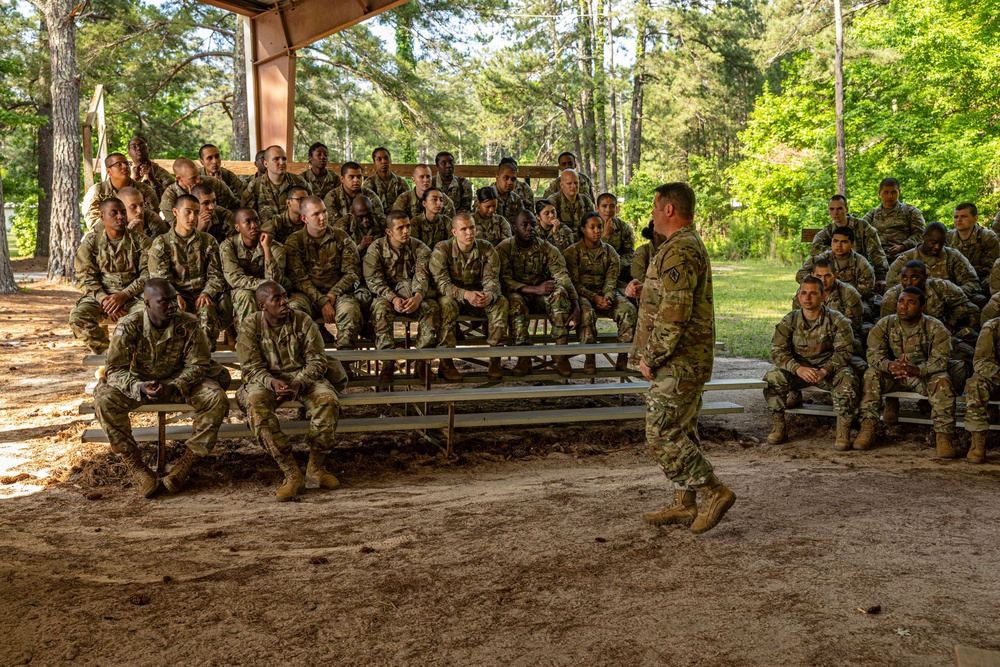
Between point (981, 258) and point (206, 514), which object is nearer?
point (206, 514)

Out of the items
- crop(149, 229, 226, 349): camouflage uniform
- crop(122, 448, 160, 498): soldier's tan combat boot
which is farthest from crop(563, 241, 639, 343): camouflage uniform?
crop(122, 448, 160, 498): soldier's tan combat boot

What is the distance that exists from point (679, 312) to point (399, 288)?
14.0 feet

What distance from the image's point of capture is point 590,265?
923cm

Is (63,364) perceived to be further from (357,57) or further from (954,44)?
A: (954,44)

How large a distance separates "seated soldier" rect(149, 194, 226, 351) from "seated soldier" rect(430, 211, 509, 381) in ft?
7.04

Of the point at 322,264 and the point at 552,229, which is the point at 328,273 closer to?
the point at 322,264

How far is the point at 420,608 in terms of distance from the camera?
3.88 m

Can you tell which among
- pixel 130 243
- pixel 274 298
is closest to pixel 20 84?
pixel 130 243

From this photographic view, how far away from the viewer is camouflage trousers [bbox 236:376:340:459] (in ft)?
19.8

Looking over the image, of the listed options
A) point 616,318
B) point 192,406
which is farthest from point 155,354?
point 616,318

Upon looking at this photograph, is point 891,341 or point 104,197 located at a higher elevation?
point 104,197

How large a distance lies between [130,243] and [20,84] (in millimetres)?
21588

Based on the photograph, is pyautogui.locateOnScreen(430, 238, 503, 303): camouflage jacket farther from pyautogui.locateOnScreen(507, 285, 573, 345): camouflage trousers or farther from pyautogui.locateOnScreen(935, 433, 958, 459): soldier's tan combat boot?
pyautogui.locateOnScreen(935, 433, 958, 459): soldier's tan combat boot

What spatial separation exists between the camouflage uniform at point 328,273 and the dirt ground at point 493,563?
4.26ft
